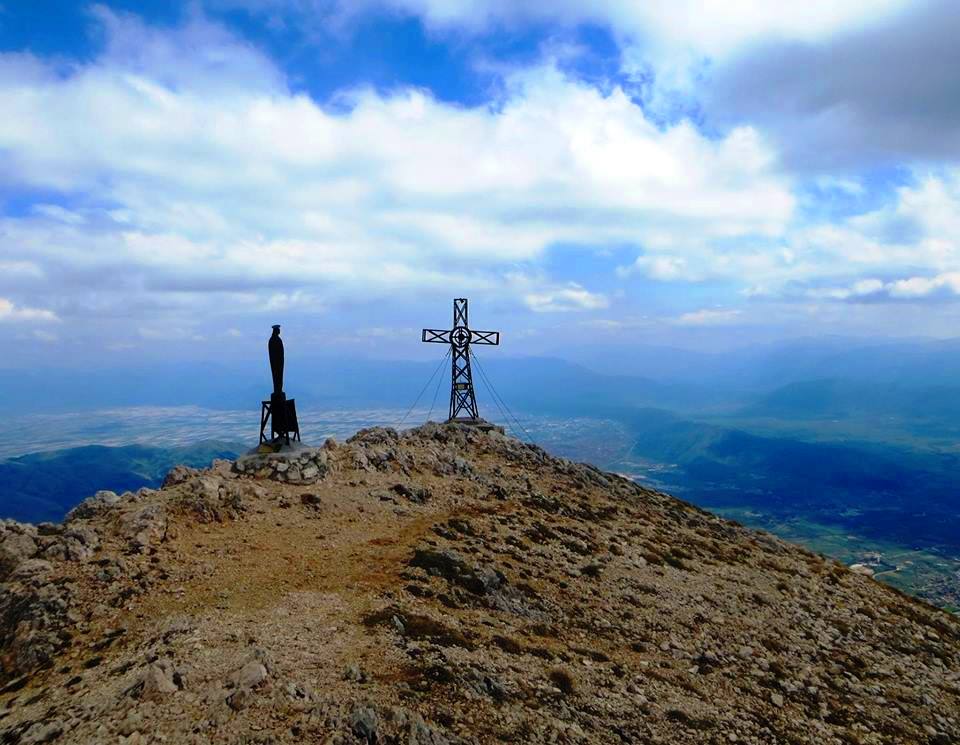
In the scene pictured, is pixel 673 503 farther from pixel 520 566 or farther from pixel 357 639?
pixel 357 639

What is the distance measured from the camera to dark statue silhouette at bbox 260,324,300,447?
87.7ft

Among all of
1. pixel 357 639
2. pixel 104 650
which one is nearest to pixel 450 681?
pixel 357 639

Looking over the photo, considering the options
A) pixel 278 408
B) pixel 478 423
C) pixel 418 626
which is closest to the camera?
pixel 418 626

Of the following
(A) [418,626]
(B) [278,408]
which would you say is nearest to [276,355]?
(B) [278,408]

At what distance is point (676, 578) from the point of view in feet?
79.7

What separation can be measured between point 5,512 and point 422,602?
8849 inches

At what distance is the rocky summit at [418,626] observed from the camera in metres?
11.8

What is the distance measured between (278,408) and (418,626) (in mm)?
14752

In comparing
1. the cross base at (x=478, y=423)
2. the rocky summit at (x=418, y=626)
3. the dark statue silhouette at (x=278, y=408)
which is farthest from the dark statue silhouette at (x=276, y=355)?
the cross base at (x=478, y=423)

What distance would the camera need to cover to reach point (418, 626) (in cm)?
1530

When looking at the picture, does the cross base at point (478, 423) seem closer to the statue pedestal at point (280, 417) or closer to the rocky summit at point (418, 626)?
the rocky summit at point (418, 626)

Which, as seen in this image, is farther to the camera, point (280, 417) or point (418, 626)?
point (280, 417)

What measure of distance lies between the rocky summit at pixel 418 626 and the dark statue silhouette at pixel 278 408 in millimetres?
1422

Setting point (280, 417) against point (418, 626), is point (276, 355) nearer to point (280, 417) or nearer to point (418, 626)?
point (280, 417)
